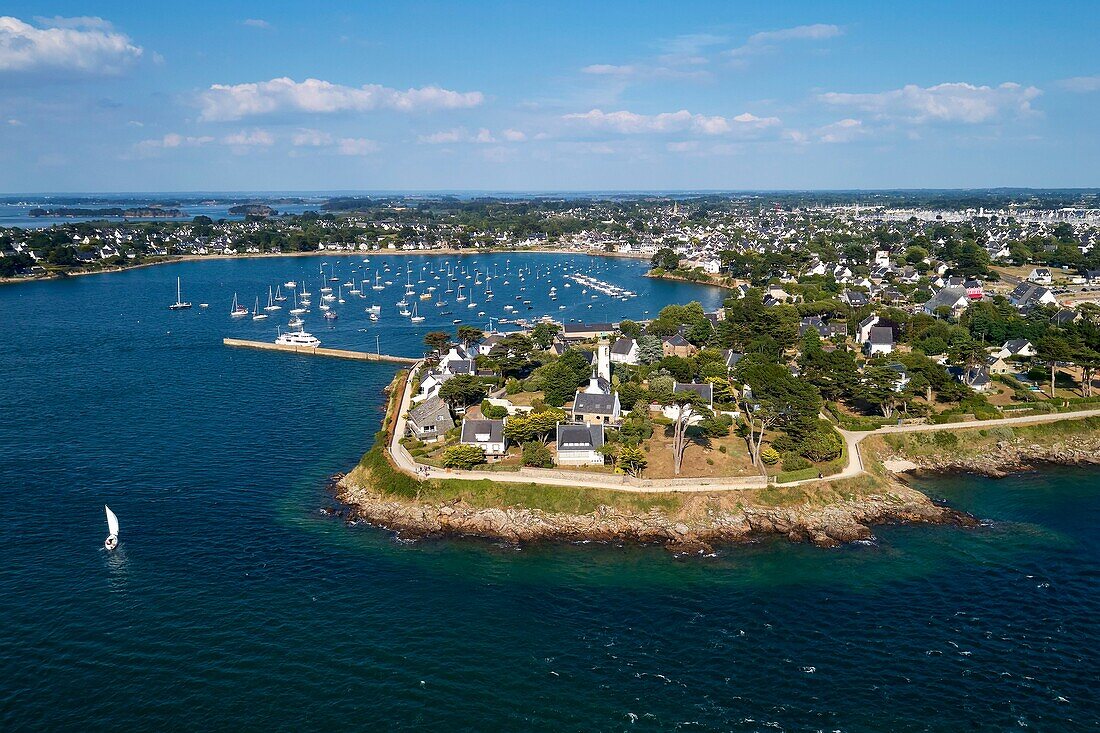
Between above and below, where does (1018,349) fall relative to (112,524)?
above

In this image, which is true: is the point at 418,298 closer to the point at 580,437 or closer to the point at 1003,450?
the point at 580,437

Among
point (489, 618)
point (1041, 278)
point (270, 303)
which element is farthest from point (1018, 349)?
point (270, 303)

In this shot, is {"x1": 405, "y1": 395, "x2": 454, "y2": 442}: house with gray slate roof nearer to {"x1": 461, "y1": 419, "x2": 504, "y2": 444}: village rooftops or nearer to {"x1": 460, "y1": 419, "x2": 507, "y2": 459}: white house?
{"x1": 461, "y1": 419, "x2": 504, "y2": 444}: village rooftops

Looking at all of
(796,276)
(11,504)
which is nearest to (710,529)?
(11,504)

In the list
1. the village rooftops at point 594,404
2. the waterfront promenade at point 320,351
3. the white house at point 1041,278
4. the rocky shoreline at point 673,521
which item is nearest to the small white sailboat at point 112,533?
the rocky shoreline at point 673,521

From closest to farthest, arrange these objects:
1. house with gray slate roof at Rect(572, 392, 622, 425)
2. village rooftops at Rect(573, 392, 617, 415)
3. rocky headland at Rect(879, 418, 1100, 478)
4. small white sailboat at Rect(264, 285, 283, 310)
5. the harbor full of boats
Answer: rocky headland at Rect(879, 418, 1100, 478) → house with gray slate roof at Rect(572, 392, 622, 425) → village rooftops at Rect(573, 392, 617, 415) → the harbor full of boats → small white sailboat at Rect(264, 285, 283, 310)

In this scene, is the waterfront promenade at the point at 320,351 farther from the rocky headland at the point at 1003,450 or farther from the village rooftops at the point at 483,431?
the rocky headland at the point at 1003,450

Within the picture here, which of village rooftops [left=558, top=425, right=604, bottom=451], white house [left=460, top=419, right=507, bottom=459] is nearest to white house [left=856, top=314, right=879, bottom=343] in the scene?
village rooftops [left=558, top=425, right=604, bottom=451]

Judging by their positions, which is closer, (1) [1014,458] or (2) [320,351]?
(1) [1014,458]
